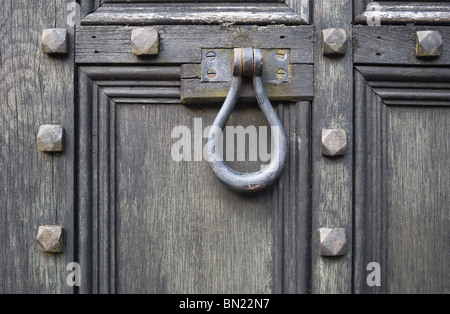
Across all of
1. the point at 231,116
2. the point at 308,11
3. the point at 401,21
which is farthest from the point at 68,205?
the point at 401,21

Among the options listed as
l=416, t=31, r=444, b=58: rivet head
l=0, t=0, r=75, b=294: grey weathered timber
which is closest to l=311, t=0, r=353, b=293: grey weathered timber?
l=416, t=31, r=444, b=58: rivet head

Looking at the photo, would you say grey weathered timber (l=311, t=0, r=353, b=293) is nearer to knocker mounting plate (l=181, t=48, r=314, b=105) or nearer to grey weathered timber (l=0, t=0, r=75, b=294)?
knocker mounting plate (l=181, t=48, r=314, b=105)

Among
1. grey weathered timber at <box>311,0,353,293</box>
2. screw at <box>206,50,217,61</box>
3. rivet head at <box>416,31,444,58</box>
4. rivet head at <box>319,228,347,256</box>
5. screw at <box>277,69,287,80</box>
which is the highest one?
rivet head at <box>416,31,444,58</box>

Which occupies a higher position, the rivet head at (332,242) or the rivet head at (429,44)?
the rivet head at (429,44)

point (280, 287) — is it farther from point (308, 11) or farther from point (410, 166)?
point (308, 11)

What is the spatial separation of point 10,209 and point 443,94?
806 mm

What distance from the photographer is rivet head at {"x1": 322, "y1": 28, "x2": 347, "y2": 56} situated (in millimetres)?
594

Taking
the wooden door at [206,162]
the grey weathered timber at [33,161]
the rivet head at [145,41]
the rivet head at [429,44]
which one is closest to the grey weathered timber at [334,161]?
the wooden door at [206,162]

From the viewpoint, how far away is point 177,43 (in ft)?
1.99

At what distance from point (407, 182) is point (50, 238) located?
0.65 m

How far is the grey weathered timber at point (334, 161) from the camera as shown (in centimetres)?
61

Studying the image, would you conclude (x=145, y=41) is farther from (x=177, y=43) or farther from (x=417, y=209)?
(x=417, y=209)

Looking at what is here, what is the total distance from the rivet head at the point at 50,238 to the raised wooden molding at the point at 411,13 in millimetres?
649

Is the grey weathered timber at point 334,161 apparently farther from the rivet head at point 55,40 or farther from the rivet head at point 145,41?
the rivet head at point 55,40
